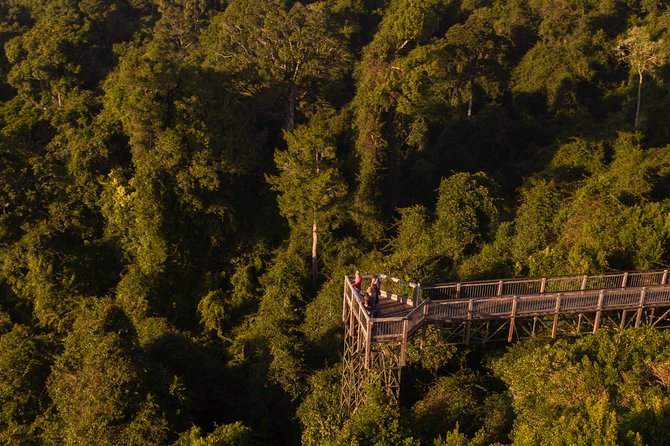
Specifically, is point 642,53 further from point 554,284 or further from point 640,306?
point 640,306

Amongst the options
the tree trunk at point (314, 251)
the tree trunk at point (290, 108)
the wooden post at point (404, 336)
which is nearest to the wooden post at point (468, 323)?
the wooden post at point (404, 336)

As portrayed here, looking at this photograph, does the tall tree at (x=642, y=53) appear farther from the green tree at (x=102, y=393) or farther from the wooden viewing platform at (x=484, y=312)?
the green tree at (x=102, y=393)

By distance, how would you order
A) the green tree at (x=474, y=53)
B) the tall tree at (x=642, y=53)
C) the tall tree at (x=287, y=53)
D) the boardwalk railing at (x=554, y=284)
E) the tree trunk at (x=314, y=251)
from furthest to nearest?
1. the tall tree at (x=642, y=53)
2. the green tree at (x=474, y=53)
3. the tall tree at (x=287, y=53)
4. the tree trunk at (x=314, y=251)
5. the boardwalk railing at (x=554, y=284)

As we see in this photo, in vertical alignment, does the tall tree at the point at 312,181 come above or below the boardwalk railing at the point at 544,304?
above

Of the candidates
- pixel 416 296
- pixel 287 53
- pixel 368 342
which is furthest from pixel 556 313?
pixel 287 53

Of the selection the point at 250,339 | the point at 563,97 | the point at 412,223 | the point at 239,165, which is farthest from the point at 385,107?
the point at 563,97

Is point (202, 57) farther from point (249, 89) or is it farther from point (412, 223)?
point (412, 223)

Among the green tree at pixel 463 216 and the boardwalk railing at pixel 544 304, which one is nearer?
the boardwalk railing at pixel 544 304

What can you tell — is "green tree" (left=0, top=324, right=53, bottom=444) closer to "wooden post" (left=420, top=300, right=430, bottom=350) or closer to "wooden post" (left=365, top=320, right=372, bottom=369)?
"wooden post" (left=365, top=320, right=372, bottom=369)
